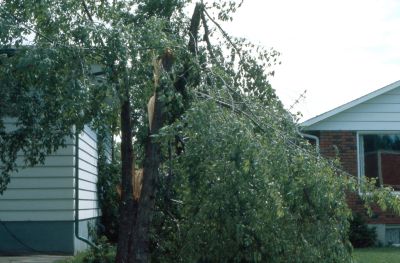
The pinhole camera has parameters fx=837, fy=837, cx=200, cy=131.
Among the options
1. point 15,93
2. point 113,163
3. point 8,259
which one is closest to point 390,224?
point 113,163

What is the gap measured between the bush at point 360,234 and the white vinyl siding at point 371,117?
233cm

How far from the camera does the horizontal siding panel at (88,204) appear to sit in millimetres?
16766

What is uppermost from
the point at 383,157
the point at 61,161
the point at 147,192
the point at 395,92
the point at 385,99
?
the point at 395,92

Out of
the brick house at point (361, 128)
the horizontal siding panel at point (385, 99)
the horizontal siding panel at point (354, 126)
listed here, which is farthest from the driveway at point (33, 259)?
the horizontal siding panel at point (385, 99)

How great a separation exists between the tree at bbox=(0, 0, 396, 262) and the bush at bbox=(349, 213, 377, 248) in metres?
8.56

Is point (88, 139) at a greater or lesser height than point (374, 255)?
greater

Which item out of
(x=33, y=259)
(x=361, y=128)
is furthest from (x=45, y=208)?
(x=361, y=128)

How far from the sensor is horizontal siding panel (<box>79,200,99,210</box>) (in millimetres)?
16766

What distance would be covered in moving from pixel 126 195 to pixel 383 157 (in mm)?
11082

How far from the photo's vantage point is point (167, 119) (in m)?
10.9

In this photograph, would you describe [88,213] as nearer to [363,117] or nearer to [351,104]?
[351,104]

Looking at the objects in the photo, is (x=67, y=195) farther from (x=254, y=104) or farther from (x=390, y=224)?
(x=390, y=224)

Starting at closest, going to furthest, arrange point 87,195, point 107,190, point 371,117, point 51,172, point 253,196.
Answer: point 253,196 < point 51,172 < point 87,195 < point 371,117 < point 107,190

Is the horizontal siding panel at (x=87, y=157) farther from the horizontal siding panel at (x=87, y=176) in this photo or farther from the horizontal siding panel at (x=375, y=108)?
the horizontal siding panel at (x=375, y=108)
